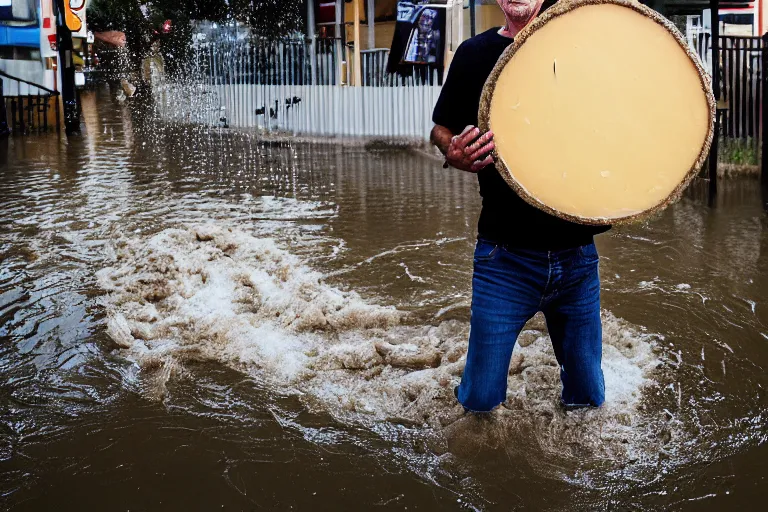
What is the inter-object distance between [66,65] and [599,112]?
1656 cm

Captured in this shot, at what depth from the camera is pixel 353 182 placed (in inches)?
403

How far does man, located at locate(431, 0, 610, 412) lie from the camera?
9.13 feet

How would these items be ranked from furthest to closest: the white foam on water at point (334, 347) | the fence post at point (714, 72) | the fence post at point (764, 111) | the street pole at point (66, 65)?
the street pole at point (66, 65)
the fence post at point (764, 111)
the fence post at point (714, 72)
the white foam on water at point (334, 347)

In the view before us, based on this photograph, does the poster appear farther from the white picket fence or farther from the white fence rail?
the white picket fence

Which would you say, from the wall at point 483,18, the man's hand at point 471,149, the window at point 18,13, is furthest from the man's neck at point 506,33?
the window at point 18,13

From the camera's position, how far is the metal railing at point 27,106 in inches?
671

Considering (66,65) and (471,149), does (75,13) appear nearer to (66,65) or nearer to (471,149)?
(66,65)

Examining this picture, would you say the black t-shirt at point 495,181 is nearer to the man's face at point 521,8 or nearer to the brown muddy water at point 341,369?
the man's face at point 521,8

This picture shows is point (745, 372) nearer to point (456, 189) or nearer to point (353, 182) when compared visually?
point (456, 189)

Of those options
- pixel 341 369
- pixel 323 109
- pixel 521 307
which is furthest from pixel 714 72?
pixel 323 109

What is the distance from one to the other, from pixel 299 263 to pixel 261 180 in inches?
168

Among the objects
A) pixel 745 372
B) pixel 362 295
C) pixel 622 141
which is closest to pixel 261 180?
pixel 362 295

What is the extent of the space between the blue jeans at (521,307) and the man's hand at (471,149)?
0.37m

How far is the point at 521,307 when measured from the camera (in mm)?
2943
